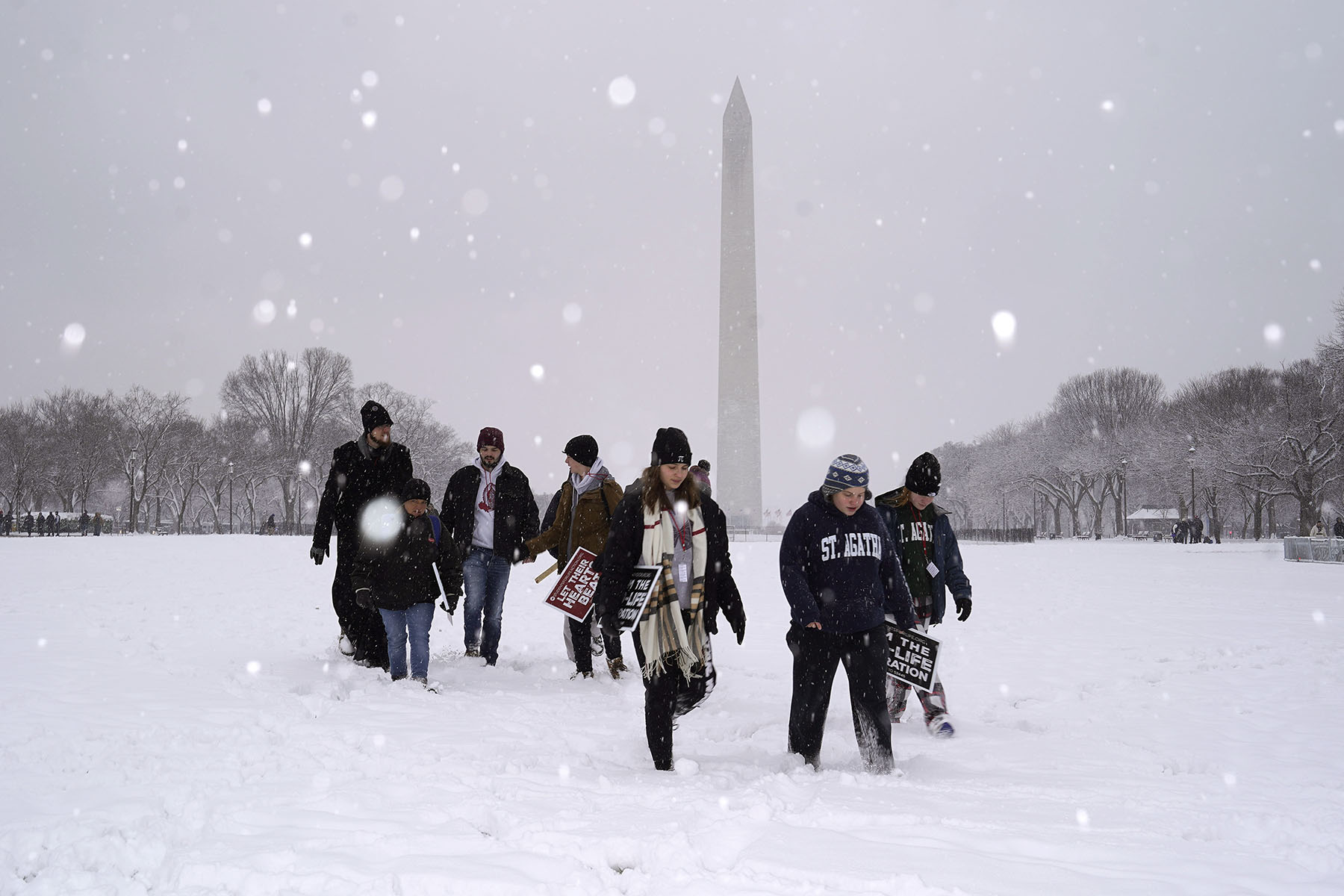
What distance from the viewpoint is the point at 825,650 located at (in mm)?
4500

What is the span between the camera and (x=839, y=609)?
4.44 m

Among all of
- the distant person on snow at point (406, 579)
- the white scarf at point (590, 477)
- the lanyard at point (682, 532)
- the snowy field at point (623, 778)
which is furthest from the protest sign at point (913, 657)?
the distant person on snow at point (406, 579)

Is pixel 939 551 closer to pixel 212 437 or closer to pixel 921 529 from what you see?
pixel 921 529

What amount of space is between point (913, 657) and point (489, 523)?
144 inches

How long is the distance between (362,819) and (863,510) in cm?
273

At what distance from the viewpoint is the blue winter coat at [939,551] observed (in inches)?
223

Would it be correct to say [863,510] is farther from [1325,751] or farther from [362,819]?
[1325,751]

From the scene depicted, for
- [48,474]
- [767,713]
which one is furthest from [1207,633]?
[48,474]

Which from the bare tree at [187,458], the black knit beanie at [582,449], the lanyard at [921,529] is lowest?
the lanyard at [921,529]

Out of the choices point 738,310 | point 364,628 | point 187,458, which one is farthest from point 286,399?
point 364,628

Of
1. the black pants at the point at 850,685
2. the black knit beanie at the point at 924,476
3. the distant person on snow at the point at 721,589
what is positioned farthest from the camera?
the black knit beanie at the point at 924,476

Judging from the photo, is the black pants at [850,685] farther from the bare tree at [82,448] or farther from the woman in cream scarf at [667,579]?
the bare tree at [82,448]

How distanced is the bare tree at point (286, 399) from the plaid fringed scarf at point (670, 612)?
51.7 m

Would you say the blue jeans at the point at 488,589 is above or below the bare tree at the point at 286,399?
below
